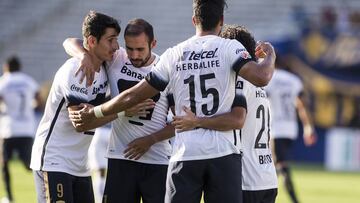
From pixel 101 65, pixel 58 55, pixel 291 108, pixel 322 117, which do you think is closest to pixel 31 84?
pixel 291 108

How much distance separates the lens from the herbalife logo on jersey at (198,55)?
7809mm

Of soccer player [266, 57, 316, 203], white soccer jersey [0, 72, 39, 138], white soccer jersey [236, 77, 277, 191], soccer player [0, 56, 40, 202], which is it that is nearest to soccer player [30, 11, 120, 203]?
white soccer jersey [236, 77, 277, 191]

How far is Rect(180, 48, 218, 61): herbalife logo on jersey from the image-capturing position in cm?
781

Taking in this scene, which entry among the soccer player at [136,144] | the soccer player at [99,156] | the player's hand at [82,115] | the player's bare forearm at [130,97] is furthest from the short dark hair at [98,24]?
the soccer player at [99,156]

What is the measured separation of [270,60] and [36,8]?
26.9 metres

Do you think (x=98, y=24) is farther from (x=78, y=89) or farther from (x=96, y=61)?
(x=78, y=89)

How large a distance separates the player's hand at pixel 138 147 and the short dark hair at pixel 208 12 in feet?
4.94

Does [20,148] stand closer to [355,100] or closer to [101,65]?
[101,65]

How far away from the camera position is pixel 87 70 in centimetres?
875

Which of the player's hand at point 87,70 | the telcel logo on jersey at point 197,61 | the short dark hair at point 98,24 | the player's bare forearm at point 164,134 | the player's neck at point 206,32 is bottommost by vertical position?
the player's bare forearm at point 164,134

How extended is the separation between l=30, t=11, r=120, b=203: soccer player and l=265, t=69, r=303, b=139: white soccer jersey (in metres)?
7.30

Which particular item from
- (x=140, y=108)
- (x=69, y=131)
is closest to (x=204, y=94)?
(x=140, y=108)

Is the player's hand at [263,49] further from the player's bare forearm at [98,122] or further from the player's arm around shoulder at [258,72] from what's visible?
the player's bare forearm at [98,122]

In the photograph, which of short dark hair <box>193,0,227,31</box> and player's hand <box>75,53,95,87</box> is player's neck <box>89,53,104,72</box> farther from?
short dark hair <box>193,0,227,31</box>
